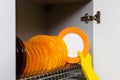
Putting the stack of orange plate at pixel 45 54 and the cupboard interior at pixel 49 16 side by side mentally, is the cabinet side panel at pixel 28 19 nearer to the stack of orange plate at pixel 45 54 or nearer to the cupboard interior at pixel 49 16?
the cupboard interior at pixel 49 16

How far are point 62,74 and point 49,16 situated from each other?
56 centimetres

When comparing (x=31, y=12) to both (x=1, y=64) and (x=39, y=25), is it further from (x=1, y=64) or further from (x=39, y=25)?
(x=1, y=64)

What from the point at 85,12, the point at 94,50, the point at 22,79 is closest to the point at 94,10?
the point at 85,12

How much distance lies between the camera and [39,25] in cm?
143

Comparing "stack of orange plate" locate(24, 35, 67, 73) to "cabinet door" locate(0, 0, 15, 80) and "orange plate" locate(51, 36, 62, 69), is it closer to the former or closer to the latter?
"orange plate" locate(51, 36, 62, 69)

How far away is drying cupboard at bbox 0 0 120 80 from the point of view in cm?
61

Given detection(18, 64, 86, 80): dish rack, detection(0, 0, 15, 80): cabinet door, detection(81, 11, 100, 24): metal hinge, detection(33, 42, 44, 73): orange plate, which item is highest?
detection(81, 11, 100, 24): metal hinge

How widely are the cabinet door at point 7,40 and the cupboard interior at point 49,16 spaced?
1.96ft

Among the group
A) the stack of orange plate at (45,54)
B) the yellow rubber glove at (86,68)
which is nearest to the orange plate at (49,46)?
the stack of orange plate at (45,54)

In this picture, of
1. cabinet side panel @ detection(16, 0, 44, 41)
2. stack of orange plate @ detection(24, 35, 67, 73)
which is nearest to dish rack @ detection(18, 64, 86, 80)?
stack of orange plate @ detection(24, 35, 67, 73)

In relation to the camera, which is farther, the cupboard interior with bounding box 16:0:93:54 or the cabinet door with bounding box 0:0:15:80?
the cupboard interior with bounding box 16:0:93:54
